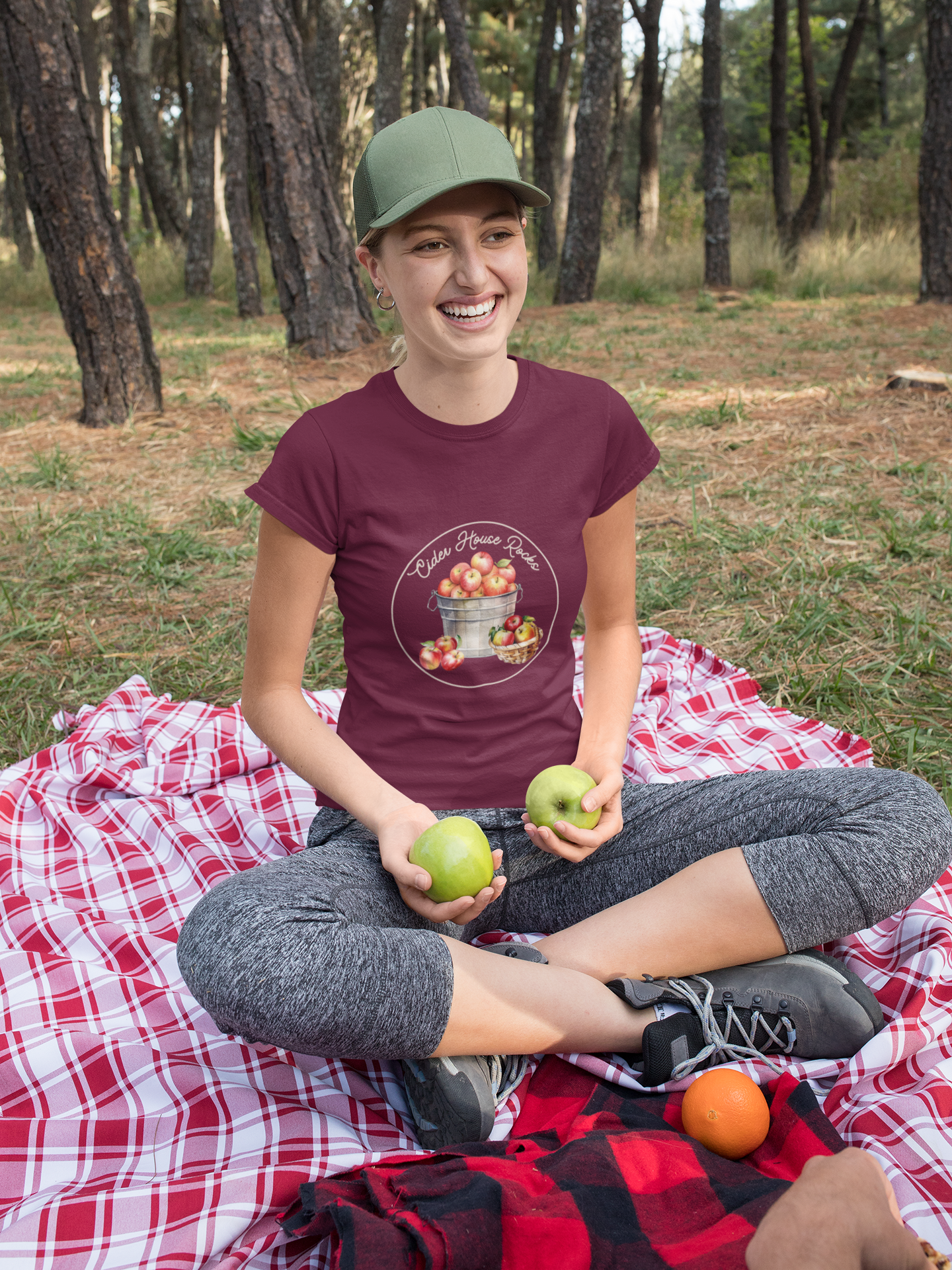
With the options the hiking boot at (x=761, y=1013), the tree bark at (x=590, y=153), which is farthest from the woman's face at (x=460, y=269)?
the tree bark at (x=590, y=153)

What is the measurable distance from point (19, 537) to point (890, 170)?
1702 centimetres

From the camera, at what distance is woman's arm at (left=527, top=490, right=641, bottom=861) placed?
212 cm

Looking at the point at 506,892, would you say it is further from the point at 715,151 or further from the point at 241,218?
the point at 241,218

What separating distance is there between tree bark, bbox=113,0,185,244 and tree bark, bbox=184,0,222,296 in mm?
1641

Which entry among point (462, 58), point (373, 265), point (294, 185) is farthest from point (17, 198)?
point (373, 265)

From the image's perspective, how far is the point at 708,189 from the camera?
12.6 metres

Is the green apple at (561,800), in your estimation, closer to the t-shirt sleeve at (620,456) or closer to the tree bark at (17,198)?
the t-shirt sleeve at (620,456)

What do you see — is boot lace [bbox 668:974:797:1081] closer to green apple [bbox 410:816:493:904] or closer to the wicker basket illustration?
green apple [bbox 410:816:493:904]

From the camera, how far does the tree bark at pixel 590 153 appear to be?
10.7 m

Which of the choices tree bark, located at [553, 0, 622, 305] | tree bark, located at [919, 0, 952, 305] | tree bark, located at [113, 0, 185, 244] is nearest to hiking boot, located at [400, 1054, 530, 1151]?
tree bark, located at [919, 0, 952, 305]

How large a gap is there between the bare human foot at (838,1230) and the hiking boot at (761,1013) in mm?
609

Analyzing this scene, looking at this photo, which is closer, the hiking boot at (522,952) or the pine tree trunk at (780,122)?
the hiking boot at (522,952)

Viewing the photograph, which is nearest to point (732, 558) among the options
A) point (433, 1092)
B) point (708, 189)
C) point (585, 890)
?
point (585, 890)

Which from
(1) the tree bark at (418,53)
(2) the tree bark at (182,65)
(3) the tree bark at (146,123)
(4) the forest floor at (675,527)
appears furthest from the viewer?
(1) the tree bark at (418,53)
